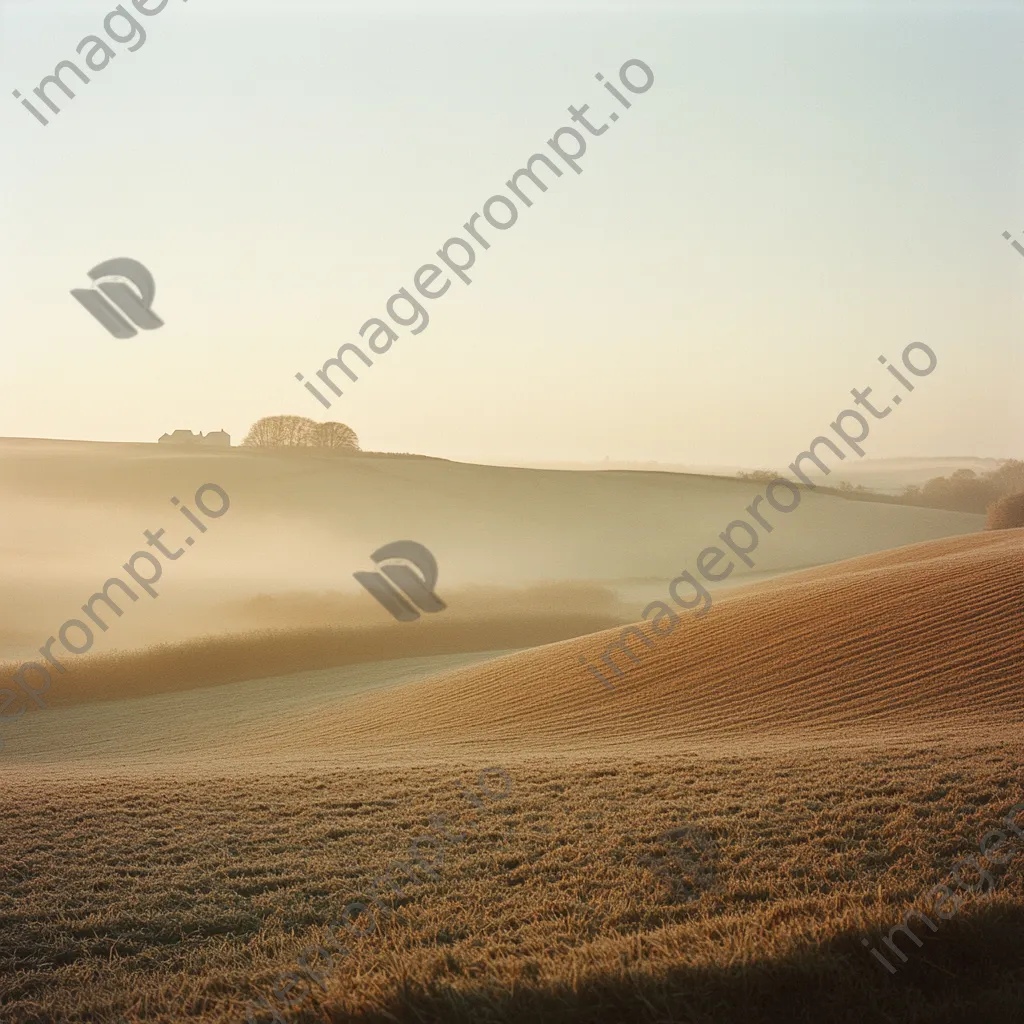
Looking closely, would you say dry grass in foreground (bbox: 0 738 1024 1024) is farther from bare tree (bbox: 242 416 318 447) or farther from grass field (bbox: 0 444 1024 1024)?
bare tree (bbox: 242 416 318 447)

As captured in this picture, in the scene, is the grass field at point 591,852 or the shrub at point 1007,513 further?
the shrub at point 1007,513

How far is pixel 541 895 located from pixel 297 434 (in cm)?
7600

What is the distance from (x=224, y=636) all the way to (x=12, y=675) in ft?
28.2

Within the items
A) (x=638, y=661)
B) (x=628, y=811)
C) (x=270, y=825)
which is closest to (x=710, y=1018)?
(x=628, y=811)

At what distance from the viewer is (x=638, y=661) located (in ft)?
82.1

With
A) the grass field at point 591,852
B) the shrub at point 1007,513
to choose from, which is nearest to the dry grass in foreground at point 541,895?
the grass field at point 591,852

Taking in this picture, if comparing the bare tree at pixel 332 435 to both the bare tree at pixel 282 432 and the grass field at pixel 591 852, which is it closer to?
the bare tree at pixel 282 432

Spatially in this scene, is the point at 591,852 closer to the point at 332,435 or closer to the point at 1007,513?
the point at 1007,513

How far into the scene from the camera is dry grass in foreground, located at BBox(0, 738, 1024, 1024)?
386 centimetres

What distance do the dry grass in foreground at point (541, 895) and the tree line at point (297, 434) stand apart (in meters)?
67.7

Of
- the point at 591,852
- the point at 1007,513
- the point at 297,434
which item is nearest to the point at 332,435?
the point at 297,434

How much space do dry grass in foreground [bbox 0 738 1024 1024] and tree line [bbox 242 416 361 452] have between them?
67.7m

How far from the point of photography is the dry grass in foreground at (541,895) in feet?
12.7

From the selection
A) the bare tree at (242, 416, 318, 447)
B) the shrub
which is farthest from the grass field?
the bare tree at (242, 416, 318, 447)
